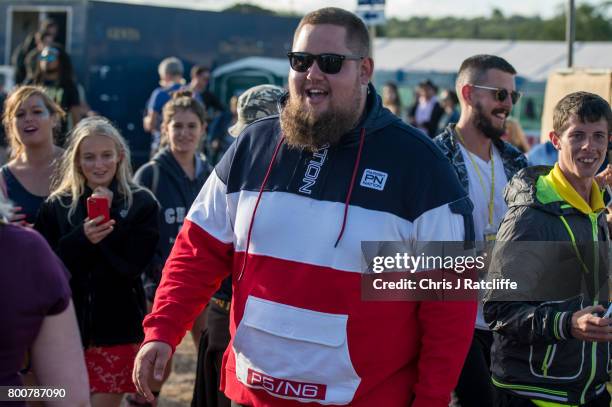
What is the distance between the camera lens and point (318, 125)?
3.32 m

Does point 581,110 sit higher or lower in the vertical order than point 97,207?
higher

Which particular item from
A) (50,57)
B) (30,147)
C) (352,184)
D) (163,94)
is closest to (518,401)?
(352,184)

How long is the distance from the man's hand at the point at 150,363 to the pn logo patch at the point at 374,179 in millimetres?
924

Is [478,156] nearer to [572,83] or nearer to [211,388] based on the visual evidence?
[211,388]

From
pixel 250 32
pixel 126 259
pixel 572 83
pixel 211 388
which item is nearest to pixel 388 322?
pixel 211 388

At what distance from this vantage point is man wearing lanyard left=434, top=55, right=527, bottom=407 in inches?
194

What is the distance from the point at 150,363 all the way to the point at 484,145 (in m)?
2.56

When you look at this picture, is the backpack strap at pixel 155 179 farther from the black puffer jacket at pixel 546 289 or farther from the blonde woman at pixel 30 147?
the black puffer jacket at pixel 546 289

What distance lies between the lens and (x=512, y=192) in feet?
13.3

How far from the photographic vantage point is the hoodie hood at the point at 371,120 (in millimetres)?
3367
